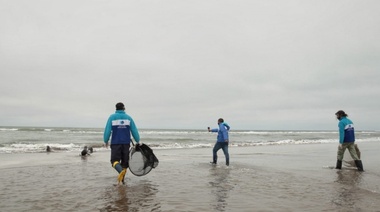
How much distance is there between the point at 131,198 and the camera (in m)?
6.15

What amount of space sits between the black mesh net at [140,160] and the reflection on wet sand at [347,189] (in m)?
4.69

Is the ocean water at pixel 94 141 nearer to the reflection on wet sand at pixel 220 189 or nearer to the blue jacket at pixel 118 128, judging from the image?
the blue jacket at pixel 118 128

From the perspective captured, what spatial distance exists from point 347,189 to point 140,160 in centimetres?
539

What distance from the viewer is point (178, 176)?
931cm

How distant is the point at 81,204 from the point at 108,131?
7.71 feet

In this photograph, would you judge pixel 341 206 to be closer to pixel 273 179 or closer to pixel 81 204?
pixel 273 179

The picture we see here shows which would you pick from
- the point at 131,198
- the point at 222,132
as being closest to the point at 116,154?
the point at 131,198

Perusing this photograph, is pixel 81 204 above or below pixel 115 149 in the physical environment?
below

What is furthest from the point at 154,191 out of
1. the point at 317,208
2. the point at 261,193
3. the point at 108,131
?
the point at 317,208

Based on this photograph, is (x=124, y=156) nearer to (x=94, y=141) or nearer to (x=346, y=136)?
(x=346, y=136)

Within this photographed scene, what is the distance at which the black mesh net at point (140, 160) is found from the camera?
804 centimetres

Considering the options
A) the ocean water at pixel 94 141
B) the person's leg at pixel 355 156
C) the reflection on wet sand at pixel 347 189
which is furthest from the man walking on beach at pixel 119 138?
the ocean water at pixel 94 141

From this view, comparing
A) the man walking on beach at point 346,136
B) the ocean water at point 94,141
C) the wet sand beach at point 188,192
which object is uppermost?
the man walking on beach at point 346,136

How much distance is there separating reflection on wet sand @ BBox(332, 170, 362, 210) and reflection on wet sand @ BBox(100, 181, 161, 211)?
3666 millimetres
